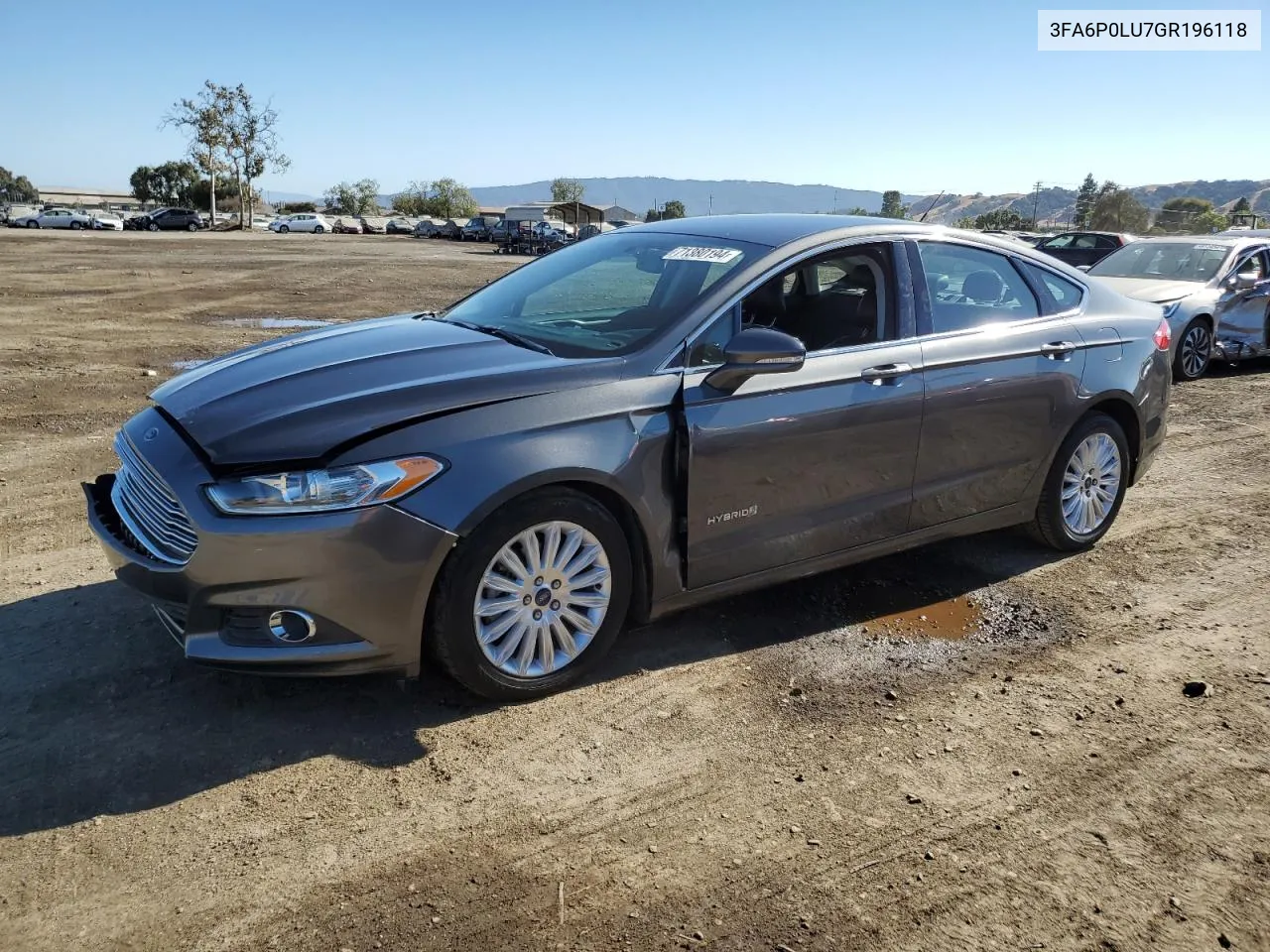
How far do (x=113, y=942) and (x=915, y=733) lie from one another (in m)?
2.57

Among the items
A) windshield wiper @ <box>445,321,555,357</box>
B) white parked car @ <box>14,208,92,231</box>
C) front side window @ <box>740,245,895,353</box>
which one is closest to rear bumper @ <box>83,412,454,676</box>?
windshield wiper @ <box>445,321,555,357</box>

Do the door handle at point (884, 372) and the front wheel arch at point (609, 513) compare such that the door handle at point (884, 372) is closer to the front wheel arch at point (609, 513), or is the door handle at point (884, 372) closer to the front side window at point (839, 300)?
the front side window at point (839, 300)

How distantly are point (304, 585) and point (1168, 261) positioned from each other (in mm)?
11695

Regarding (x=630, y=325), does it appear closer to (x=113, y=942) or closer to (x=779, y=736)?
(x=779, y=736)

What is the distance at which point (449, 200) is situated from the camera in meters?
105

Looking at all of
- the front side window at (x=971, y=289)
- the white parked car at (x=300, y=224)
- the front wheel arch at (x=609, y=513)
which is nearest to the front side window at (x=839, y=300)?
the front side window at (x=971, y=289)

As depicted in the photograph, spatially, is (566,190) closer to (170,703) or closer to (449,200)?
(449,200)

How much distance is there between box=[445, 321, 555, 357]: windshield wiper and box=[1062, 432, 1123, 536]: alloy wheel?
2920 millimetres

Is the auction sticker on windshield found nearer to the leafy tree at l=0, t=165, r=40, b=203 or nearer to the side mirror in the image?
the side mirror

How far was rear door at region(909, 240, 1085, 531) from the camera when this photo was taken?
450 cm

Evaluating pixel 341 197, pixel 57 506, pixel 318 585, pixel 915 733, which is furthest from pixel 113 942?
pixel 341 197

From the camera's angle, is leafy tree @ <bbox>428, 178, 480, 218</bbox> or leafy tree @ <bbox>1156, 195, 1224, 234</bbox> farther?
leafy tree @ <bbox>428, 178, 480, 218</bbox>

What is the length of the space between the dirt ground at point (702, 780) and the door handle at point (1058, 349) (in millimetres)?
1129

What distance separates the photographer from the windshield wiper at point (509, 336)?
3.93 m
